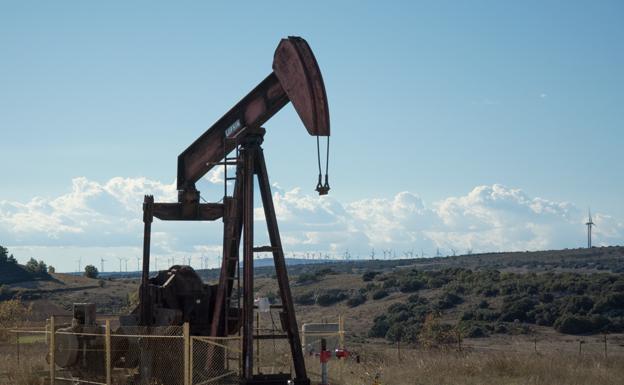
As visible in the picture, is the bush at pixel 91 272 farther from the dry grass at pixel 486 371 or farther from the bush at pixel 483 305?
the dry grass at pixel 486 371

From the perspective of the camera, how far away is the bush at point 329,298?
5550 centimetres

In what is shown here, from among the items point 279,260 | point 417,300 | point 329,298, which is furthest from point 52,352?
point 329,298

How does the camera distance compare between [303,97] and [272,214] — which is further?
[272,214]

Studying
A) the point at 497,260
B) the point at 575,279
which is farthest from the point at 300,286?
the point at 497,260

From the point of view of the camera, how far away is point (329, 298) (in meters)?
55.8

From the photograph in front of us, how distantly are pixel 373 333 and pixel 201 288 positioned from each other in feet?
82.6

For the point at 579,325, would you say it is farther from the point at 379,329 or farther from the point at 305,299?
the point at 305,299

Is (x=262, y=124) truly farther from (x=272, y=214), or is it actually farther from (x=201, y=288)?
(x=201, y=288)

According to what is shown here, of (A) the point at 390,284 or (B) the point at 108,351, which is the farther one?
(A) the point at 390,284

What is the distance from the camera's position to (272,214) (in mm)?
17422

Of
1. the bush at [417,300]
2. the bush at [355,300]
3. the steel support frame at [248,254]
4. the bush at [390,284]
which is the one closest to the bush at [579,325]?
the bush at [417,300]

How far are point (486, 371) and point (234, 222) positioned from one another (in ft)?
20.5

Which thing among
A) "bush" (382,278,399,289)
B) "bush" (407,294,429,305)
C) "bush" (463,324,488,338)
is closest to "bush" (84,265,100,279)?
"bush" (382,278,399,289)

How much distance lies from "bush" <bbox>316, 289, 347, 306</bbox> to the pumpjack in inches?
1437
